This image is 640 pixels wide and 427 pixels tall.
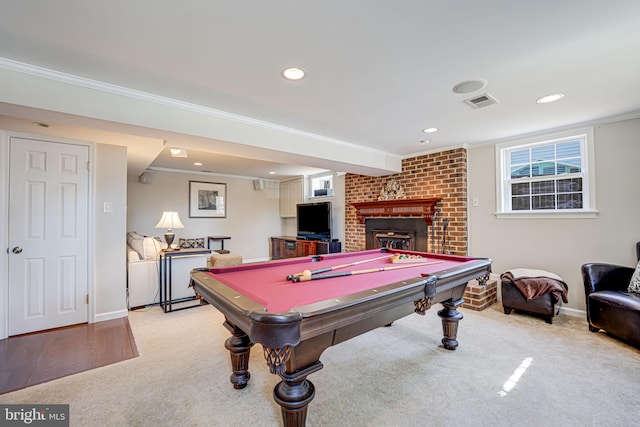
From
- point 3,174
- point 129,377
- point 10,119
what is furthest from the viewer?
point 3,174

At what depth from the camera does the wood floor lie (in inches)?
82.0

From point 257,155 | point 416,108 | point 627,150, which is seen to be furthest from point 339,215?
point 627,150

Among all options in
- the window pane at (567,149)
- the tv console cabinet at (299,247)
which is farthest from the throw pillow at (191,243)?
the window pane at (567,149)

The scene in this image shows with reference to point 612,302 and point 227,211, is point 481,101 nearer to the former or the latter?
point 612,302

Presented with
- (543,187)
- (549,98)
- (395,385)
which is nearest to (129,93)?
(395,385)

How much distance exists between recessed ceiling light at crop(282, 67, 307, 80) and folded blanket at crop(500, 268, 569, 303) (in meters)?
3.20

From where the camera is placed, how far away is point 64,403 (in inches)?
70.1

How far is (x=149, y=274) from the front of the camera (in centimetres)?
373

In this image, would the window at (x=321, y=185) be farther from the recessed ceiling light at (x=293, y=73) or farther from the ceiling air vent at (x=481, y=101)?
the recessed ceiling light at (x=293, y=73)

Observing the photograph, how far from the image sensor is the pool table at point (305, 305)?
1158mm

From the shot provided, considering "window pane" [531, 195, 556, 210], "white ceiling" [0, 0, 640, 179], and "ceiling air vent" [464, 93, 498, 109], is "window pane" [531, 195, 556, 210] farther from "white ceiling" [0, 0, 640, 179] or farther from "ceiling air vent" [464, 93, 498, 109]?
"ceiling air vent" [464, 93, 498, 109]

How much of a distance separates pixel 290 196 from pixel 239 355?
18.5 feet

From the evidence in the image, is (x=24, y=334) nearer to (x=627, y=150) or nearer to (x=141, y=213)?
(x=141, y=213)

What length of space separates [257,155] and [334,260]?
1546 millimetres
